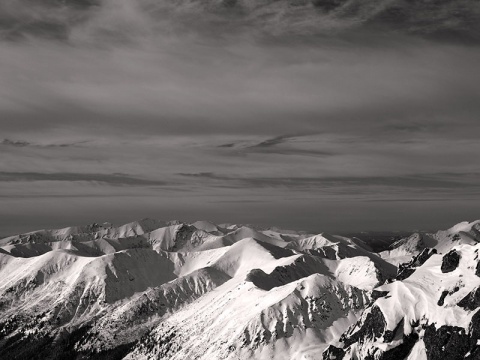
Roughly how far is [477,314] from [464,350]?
15.3m

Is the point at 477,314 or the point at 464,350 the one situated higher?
the point at 477,314

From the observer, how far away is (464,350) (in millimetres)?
196750

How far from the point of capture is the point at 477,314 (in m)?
200
